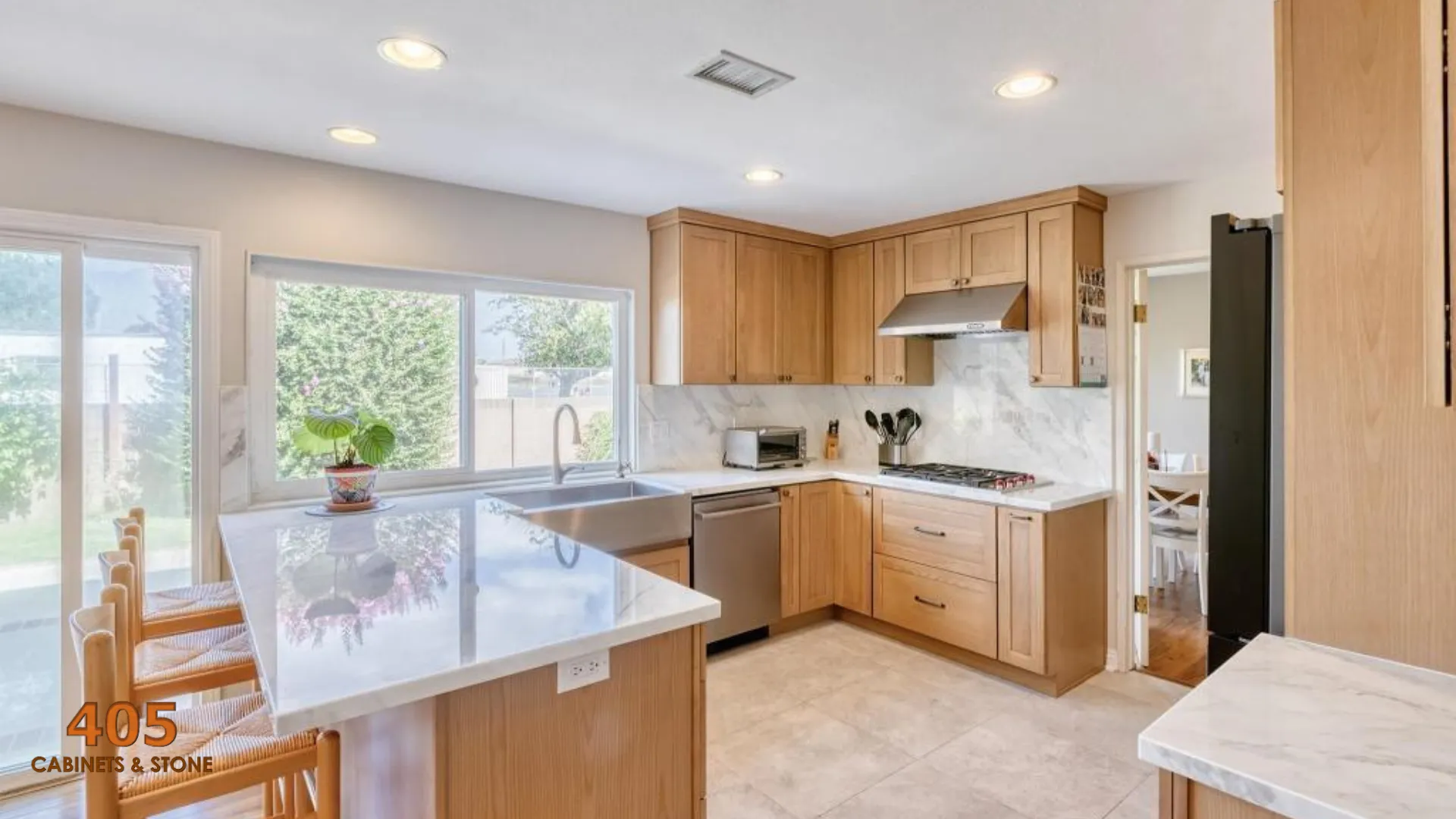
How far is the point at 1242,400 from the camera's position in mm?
1638

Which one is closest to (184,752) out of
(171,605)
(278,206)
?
(171,605)

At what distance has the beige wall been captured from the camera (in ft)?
7.70

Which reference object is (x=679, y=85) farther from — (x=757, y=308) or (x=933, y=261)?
(x=933, y=261)

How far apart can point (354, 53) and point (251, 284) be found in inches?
50.9

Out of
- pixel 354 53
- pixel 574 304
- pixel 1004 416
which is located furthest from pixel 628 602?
pixel 1004 416

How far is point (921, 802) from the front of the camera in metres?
2.29

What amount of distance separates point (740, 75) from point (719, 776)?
2.31 metres

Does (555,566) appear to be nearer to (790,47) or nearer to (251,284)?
(790,47)

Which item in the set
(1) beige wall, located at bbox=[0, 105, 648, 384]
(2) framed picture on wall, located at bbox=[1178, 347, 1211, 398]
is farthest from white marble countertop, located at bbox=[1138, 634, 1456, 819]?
(2) framed picture on wall, located at bbox=[1178, 347, 1211, 398]

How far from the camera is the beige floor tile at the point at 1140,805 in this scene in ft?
7.21

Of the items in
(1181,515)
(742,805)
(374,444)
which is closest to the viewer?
(742,805)

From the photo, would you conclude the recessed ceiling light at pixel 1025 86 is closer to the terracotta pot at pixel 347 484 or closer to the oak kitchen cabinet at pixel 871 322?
the oak kitchen cabinet at pixel 871 322

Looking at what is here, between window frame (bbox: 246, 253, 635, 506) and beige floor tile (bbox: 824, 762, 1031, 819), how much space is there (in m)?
2.09

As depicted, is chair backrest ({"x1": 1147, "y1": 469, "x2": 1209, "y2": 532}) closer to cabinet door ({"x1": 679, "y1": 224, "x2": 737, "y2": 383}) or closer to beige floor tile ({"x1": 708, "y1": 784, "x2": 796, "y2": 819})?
cabinet door ({"x1": 679, "y1": 224, "x2": 737, "y2": 383})
